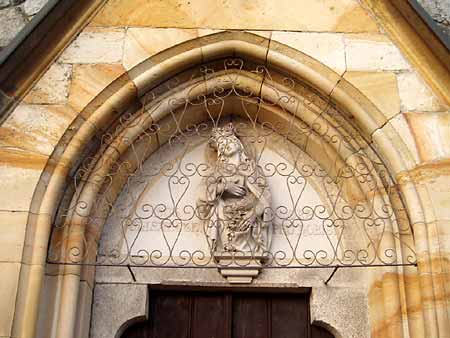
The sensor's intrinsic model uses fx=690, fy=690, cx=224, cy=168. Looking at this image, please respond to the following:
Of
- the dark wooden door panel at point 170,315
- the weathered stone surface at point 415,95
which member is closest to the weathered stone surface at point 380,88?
the weathered stone surface at point 415,95

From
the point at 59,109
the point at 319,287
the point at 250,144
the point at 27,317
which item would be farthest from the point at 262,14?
the point at 27,317

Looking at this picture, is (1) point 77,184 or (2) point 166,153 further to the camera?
(2) point 166,153

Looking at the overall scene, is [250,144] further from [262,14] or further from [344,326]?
[344,326]

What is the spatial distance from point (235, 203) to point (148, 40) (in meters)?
1.25

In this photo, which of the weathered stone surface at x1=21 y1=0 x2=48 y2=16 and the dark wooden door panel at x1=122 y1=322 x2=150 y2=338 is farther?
the weathered stone surface at x1=21 y1=0 x2=48 y2=16

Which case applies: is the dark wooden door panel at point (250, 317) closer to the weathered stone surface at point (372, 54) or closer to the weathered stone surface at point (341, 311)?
the weathered stone surface at point (341, 311)

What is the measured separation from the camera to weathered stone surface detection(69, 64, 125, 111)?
4.47m

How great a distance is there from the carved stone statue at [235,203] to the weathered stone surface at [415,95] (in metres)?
1.13

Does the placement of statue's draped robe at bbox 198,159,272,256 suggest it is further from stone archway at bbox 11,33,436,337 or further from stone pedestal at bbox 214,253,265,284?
stone archway at bbox 11,33,436,337

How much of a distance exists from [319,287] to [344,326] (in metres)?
0.30

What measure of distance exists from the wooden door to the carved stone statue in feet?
1.16

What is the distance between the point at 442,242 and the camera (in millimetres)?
4062

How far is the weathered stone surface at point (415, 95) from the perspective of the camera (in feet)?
14.6

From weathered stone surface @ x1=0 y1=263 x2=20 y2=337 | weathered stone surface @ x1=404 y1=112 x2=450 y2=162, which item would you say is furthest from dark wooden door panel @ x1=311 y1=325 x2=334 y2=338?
weathered stone surface @ x1=0 y1=263 x2=20 y2=337
